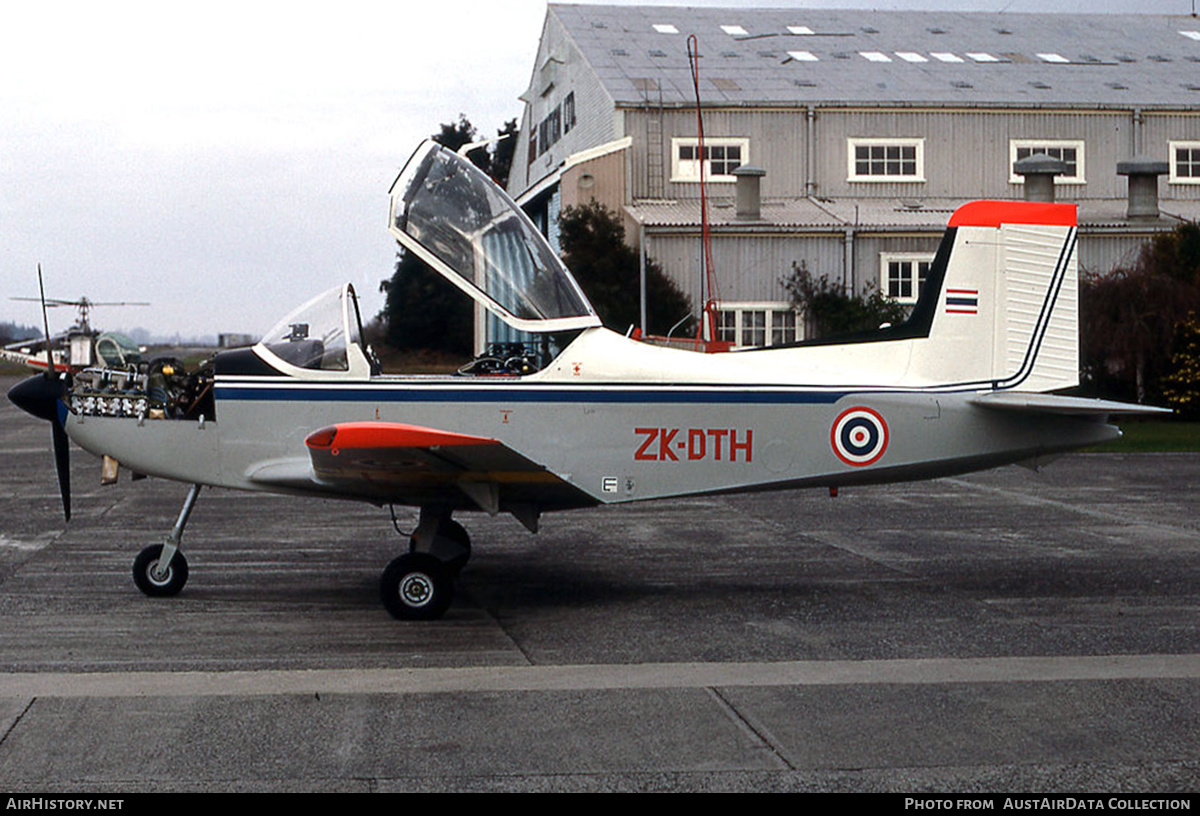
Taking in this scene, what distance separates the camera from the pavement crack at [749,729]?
5.37 metres

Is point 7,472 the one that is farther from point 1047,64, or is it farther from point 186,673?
point 1047,64

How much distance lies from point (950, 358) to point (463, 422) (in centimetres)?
339

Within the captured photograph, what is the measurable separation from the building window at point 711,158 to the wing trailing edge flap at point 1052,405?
23.1m

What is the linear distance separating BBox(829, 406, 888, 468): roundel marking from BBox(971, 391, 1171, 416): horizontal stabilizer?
0.68m

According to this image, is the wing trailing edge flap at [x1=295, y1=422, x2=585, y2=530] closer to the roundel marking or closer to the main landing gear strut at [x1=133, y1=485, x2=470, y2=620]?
the main landing gear strut at [x1=133, y1=485, x2=470, y2=620]

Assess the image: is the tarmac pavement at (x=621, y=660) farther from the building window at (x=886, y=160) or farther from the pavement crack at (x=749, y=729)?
the building window at (x=886, y=160)

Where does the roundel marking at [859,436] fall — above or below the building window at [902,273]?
below

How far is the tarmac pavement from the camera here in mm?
5242

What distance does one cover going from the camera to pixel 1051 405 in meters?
8.31

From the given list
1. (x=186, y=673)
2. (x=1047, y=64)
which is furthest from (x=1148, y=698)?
(x=1047, y=64)

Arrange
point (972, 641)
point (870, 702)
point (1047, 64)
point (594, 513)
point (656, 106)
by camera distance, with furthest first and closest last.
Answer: point (1047, 64)
point (656, 106)
point (594, 513)
point (972, 641)
point (870, 702)

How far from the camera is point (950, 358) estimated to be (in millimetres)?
8867

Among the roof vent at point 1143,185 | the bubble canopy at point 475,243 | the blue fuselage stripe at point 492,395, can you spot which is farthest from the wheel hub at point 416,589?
the roof vent at point 1143,185

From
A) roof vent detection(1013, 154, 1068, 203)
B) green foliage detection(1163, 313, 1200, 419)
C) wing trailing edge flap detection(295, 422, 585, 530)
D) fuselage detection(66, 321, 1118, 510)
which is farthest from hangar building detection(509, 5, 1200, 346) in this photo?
wing trailing edge flap detection(295, 422, 585, 530)
